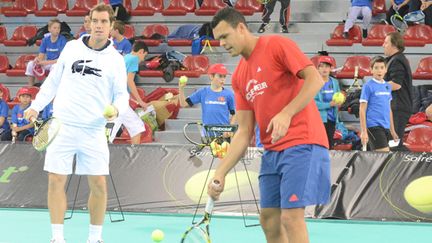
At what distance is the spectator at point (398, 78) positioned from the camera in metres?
11.5

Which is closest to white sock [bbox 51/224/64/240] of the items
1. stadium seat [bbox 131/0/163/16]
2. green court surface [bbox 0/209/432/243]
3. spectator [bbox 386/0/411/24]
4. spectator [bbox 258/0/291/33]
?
green court surface [bbox 0/209/432/243]

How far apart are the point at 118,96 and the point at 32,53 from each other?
41.0 feet

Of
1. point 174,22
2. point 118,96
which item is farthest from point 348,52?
point 118,96

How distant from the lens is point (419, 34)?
17.0m

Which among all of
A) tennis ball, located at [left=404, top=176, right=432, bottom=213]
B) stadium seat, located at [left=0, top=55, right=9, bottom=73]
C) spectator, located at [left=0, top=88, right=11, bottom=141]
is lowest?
spectator, located at [left=0, top=88, right=11, bottom=141]

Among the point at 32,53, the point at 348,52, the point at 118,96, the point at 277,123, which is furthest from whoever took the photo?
the point at 32,53

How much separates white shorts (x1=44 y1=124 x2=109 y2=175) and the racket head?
13 centimetres

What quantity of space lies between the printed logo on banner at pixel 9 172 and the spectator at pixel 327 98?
4.21 meters

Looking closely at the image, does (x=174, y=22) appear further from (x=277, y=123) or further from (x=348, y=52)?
(x=277, y=123)

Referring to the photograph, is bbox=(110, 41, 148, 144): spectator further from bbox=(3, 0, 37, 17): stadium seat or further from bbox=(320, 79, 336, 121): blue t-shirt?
bbox=(3, 0, 37, 17): stadium seat

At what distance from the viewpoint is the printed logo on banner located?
12.2 meters

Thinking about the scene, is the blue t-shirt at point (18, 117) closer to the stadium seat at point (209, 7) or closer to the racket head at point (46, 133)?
the stadium seat at point (209, 7)

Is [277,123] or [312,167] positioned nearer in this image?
[277,123]

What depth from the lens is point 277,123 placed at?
5.39 meters
